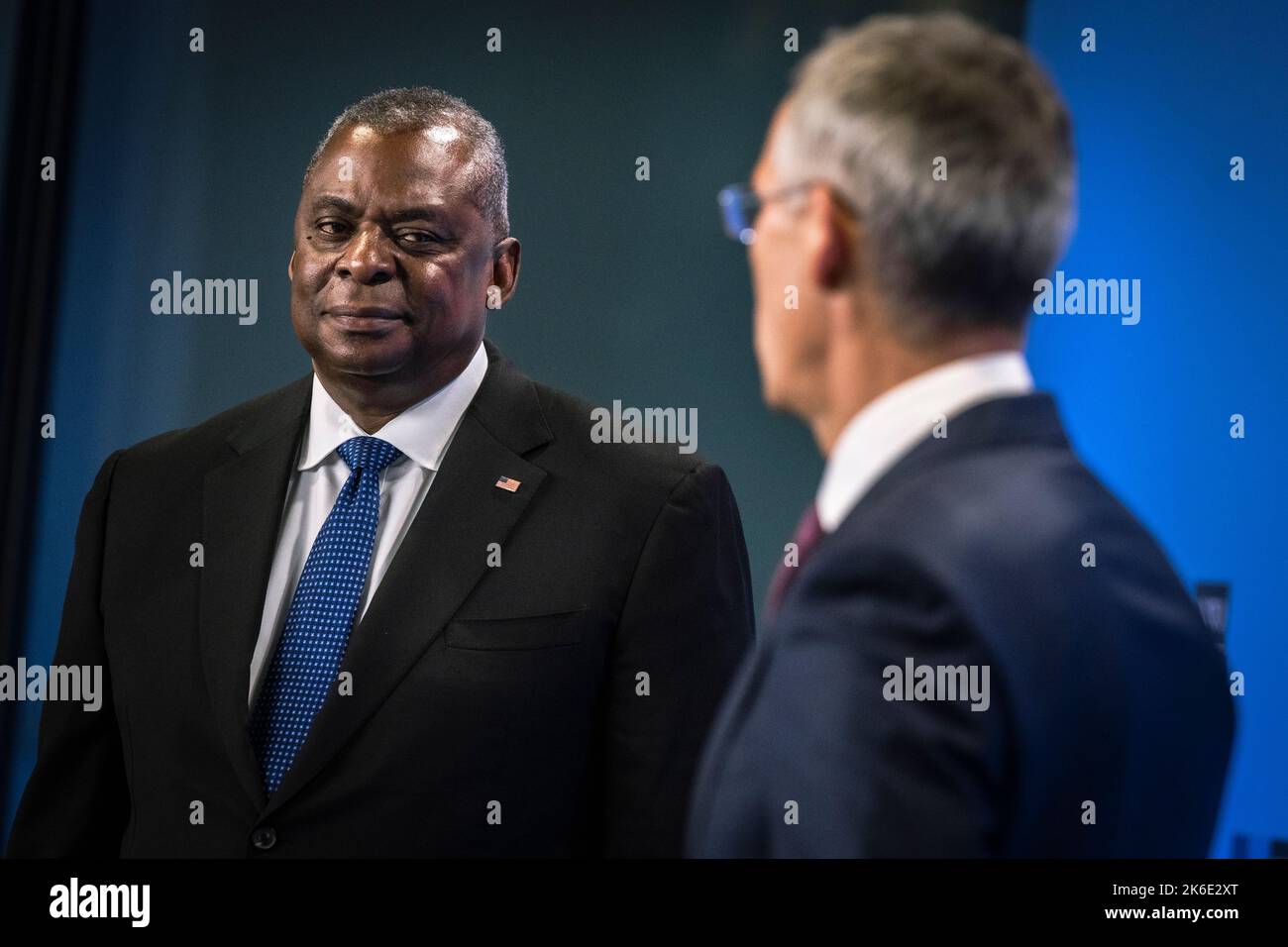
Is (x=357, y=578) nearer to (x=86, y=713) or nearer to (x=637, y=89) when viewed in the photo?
(x=86, y=713)

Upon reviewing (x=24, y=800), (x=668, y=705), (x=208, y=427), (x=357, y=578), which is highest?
(x=208, y=427)

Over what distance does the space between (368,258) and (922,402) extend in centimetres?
102

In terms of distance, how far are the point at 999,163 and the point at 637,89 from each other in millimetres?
1165

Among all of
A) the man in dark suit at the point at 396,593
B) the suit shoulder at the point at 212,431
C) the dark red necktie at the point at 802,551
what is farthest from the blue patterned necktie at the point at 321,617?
the dark red necktie at the point at 802,551

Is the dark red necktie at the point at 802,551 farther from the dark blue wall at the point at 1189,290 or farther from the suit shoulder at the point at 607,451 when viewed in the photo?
the dark blue wall at the point at 1189,290

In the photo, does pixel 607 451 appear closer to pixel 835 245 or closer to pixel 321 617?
pixel 321 617

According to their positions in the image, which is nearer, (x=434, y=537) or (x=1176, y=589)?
(x=1176, y=589)

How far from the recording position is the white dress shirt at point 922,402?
3.52 ft

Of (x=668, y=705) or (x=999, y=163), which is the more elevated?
(x=999, y=163)

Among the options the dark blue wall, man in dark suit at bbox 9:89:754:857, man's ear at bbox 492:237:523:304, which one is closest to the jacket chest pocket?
man in dark suit at bbox 9:89:754:857

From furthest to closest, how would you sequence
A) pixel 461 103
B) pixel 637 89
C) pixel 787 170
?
pixel 637 89 < pixel 461 103 < pixel 787 170

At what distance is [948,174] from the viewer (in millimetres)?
1076

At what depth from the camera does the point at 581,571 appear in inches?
72.0

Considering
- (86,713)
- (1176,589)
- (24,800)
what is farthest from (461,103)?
(1176,589)
